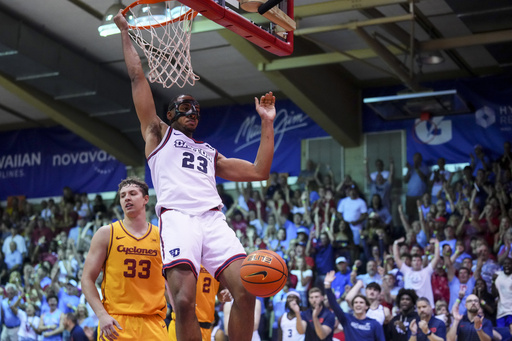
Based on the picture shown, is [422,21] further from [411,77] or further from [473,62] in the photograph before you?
[473,62]

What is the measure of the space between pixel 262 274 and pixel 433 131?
41.6 ft

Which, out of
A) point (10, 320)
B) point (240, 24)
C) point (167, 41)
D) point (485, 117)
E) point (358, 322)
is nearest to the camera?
point (240, 24)

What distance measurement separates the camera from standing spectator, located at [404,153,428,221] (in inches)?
609

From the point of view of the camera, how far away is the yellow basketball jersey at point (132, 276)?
577cm

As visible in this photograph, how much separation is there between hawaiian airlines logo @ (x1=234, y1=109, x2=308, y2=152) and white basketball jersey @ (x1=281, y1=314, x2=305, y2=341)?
7119mm

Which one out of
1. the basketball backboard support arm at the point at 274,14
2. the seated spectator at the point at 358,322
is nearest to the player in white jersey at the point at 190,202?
the basketball backboard support arm at the point at 274,14

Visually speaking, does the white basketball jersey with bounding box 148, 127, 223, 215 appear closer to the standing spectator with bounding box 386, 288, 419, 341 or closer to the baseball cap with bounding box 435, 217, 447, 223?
the standing spectator with bounding box 386, 288, 419, 341

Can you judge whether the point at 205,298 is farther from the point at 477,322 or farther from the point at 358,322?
the point at 477,322

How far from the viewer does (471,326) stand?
9.91 m

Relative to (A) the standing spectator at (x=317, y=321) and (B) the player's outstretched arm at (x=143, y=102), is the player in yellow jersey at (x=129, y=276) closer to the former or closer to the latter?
(B) the player's outstretched arm at (x=143, y=102)

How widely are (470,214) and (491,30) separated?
11.6 ft

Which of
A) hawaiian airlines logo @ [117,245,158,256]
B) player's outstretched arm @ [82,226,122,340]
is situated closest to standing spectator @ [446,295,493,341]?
hawaiian airlines logo @ [117,245,158,256]

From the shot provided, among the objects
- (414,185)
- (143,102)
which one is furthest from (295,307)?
(143,102)

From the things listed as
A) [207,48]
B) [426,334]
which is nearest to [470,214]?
[426,334]
